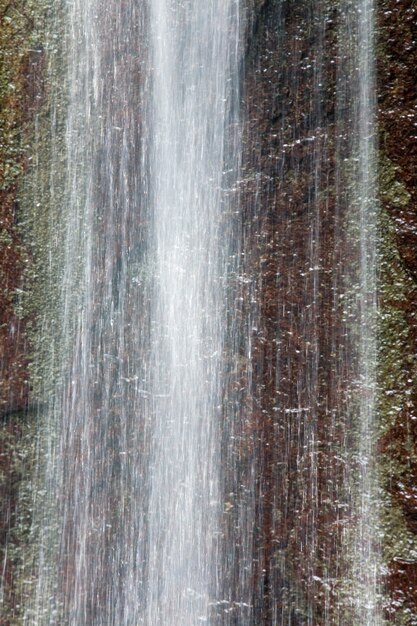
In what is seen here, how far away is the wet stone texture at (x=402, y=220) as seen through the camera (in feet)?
7.70

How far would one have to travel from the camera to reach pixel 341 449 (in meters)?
A: 2.44

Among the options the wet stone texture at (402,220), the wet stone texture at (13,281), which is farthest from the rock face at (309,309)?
the wet stone texture at (13,281)

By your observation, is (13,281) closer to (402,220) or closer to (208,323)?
(208,323)

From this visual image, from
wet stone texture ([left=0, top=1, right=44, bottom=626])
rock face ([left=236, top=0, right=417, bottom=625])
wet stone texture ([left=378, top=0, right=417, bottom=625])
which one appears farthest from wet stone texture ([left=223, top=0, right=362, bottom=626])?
wet stone texture ([left=0, top=1, right=44, bottom=626])

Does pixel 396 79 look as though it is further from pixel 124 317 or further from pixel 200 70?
pixel 124 317

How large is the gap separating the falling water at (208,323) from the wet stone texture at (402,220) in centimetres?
5

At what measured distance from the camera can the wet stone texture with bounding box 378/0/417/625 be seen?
235cm

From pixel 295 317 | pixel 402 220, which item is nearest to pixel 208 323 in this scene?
pixel 295 317

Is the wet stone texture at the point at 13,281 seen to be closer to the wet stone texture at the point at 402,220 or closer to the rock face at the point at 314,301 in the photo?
the rock face at the point at 314,301

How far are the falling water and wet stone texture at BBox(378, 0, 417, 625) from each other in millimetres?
53

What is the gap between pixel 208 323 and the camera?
2666 millimetres

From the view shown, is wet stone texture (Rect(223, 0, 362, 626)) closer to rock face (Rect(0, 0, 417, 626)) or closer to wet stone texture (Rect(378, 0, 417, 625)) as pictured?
rock face (Rect(0, 0, 417, 626))

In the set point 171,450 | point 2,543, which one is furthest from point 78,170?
point 2,543

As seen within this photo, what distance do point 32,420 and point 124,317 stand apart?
509 mm
